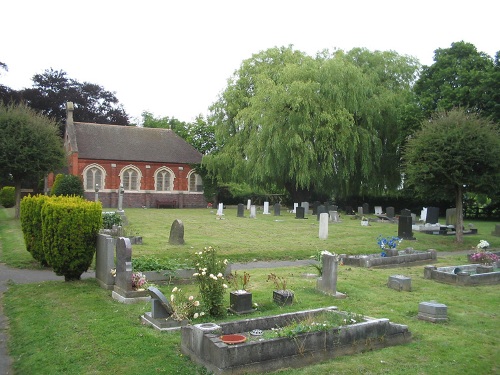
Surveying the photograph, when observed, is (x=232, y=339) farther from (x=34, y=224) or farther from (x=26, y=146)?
(x=26, y=146)

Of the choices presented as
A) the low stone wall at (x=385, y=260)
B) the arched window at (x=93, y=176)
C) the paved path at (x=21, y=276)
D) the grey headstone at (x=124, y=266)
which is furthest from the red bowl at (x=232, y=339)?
the arched window at (x=93, y=176)

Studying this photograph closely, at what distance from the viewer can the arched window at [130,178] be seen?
156 feet

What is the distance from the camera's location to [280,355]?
6121 millimetres

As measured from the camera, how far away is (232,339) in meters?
6.16

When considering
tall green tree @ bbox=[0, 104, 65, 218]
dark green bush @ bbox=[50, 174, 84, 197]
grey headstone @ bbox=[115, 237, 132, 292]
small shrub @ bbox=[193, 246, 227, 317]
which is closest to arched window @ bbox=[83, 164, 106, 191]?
dark green bush @ bbox=[50, 174, 84, 197]

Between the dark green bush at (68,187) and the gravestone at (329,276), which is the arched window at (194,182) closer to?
the dark green bush at (68,187)

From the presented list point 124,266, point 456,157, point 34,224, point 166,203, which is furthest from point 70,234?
point 166,203

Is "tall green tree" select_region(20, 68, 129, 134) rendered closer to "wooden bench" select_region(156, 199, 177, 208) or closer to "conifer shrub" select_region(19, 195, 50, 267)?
"wooden bench" select_region(156, 199, 177, 208)

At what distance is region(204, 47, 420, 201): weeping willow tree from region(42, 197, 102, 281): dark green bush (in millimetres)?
23804

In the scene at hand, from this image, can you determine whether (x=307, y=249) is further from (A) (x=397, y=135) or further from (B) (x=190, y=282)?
(A) (x=397, y=135)

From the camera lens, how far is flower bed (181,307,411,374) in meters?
5.83

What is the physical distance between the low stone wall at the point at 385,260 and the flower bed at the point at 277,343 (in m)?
7.45

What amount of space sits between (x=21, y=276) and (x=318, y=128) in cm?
→ 2559

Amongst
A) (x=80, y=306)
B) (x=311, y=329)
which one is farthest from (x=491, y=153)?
(x=80, y=306)
